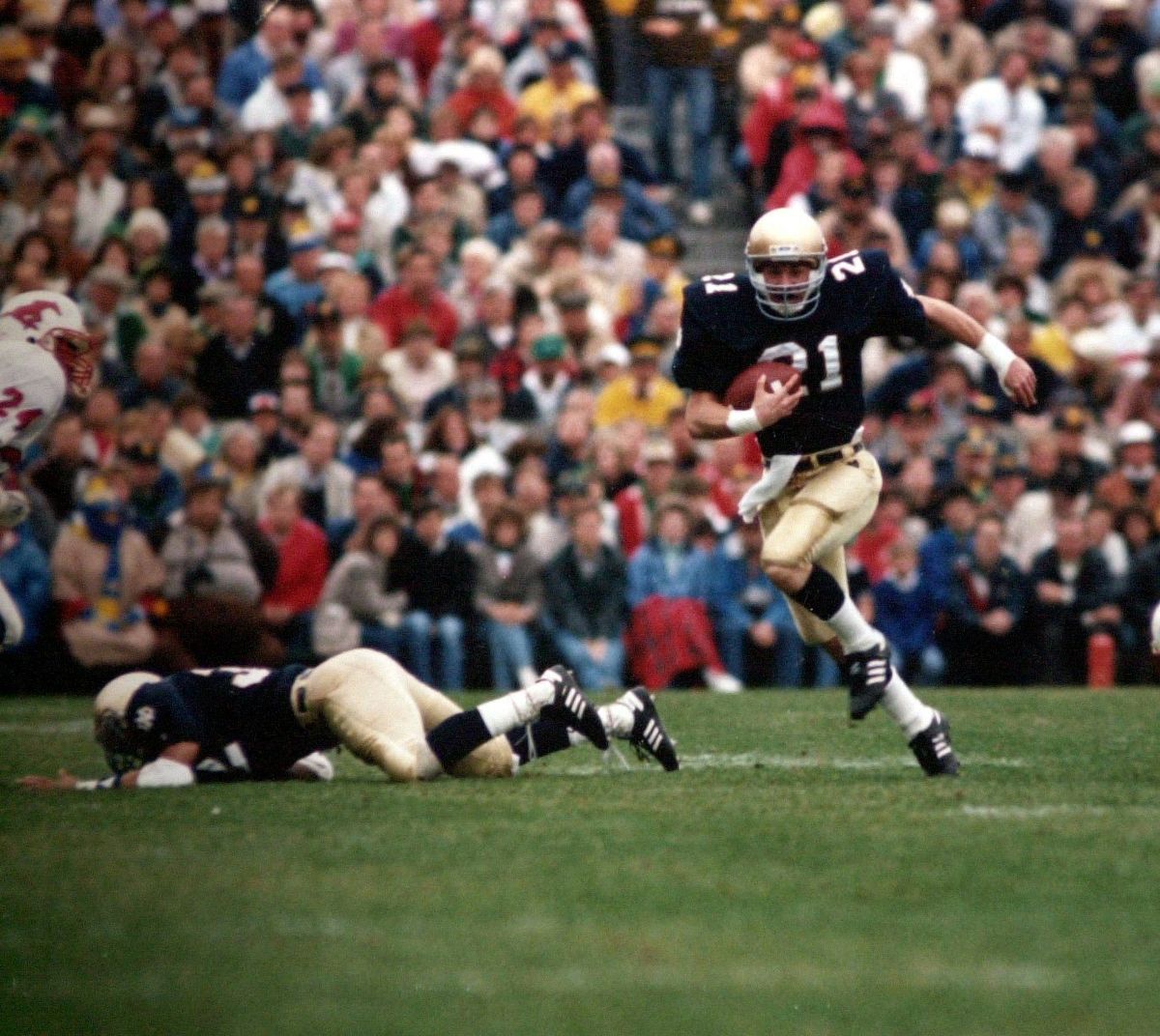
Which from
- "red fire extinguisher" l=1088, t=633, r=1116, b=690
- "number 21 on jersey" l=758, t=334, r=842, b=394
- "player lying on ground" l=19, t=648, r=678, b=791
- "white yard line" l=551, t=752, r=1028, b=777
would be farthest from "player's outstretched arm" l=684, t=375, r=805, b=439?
"red fire extinguisher" l=1088, t=633, r=1116, b=690

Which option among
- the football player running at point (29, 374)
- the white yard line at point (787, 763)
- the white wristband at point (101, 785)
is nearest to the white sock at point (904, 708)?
the white yard line at point (787, 763)

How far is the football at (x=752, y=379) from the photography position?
7.03m

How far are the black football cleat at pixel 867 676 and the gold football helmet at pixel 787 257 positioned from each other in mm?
1126

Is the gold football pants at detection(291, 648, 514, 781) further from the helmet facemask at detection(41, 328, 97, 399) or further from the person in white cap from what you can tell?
the person in white cap

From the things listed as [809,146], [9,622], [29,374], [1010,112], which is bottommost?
[9,622]

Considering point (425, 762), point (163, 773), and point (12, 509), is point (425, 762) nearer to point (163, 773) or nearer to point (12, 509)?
point (163, 773)

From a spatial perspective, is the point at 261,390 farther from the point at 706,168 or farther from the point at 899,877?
the point at 899,877

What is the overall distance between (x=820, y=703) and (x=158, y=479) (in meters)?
4.35

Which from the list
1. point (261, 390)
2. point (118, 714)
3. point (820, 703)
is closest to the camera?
point (118, 714)

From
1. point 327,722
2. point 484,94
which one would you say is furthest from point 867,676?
point 484,94

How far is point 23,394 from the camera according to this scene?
718 cm

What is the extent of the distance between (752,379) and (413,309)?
273 inches

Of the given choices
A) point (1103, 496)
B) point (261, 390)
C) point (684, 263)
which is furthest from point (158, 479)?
point (1103, 496)

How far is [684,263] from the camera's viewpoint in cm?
1528
